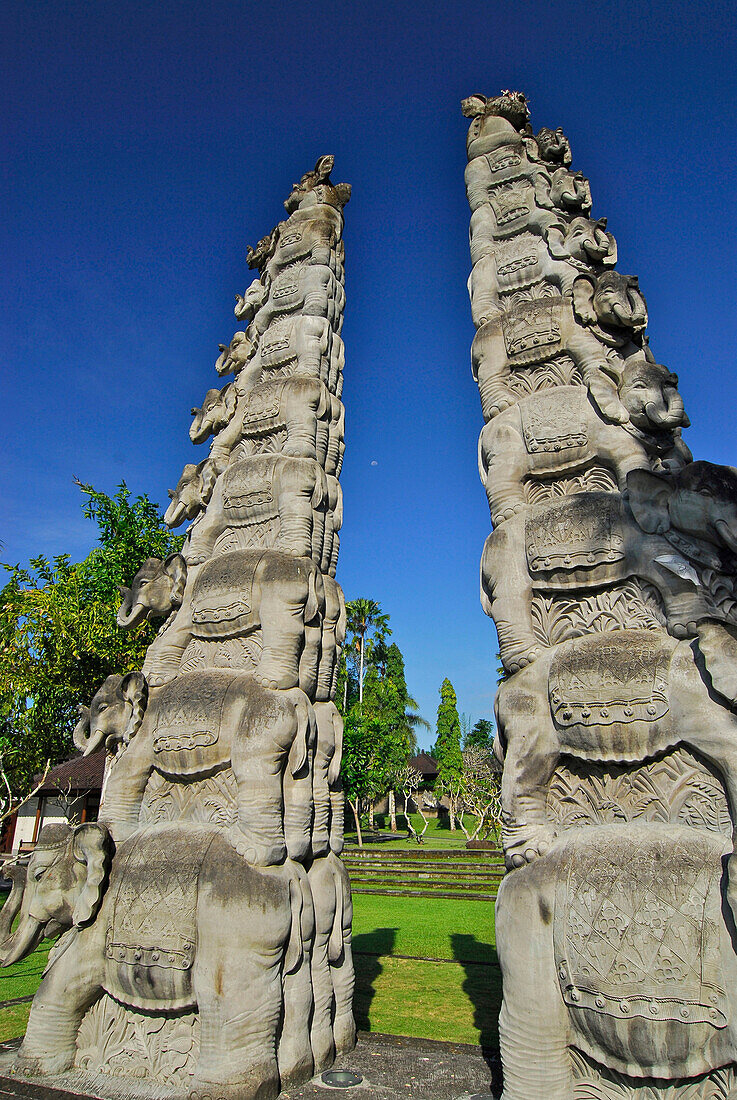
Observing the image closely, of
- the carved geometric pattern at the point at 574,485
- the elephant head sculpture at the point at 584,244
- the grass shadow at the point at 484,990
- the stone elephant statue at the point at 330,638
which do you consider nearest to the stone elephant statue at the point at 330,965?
the grass shadow at the point at 484,990

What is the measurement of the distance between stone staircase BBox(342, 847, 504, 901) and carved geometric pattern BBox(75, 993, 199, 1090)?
11.9 metres

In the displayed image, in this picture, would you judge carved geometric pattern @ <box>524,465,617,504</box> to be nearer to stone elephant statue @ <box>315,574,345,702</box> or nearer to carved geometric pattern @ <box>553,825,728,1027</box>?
stone elephant statue @ <box>315,574,345,702</box>

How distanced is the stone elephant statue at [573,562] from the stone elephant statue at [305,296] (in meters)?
4.33

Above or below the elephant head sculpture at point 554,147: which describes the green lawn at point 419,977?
below

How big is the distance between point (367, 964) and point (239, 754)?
18.9 feet

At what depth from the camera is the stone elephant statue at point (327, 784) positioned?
243 inches

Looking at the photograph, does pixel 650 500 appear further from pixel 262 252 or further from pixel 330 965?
pixel 262 252

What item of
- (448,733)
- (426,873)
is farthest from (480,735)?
(426,873)

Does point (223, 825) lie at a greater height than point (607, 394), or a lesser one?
lesser

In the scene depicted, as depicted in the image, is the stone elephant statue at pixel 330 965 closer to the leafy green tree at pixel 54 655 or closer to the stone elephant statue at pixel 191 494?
the stone elephant statue at pixel 191 494

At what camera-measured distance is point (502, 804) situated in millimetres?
5066

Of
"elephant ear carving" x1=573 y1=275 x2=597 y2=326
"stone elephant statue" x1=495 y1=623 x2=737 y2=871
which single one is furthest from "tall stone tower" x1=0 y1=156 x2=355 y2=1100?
"elephant ear carving" x1=573 y1=275 x2=597 y2=326

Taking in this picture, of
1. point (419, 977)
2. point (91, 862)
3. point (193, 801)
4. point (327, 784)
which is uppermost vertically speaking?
point (327, 784)

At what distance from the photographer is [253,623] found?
643 centimetres
